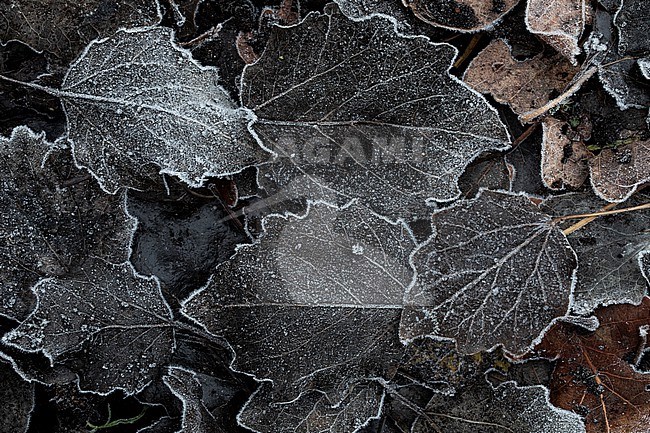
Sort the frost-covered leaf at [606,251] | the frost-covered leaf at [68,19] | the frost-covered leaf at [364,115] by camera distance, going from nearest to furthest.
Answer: the frost-covered leaf at [364,115]
the frost-covered leaf at [68,19]
the frost-covered leaf at [606,251]

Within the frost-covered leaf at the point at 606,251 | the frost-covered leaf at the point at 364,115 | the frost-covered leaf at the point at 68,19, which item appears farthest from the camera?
the frost-covered leaf at the point at 606,251

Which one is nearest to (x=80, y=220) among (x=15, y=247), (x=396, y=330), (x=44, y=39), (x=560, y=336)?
(x=15, y=247)

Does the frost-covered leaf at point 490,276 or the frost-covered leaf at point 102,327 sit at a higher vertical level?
the frost-covered leaf at point 490,276

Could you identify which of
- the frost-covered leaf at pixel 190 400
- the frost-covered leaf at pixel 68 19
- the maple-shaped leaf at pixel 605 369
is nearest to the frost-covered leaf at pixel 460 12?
the frost-covered leaf at pixel 68 19

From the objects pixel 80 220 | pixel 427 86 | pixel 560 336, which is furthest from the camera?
pixel 560 336

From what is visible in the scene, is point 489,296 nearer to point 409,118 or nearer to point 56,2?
point 409,118

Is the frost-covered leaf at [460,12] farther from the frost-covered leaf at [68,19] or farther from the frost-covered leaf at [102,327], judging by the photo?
the frost-covered leaf at [102,327]

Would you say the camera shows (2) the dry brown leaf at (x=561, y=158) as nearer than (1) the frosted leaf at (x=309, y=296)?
No

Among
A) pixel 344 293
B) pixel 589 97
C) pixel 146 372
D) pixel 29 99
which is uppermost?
pixel 589 97
